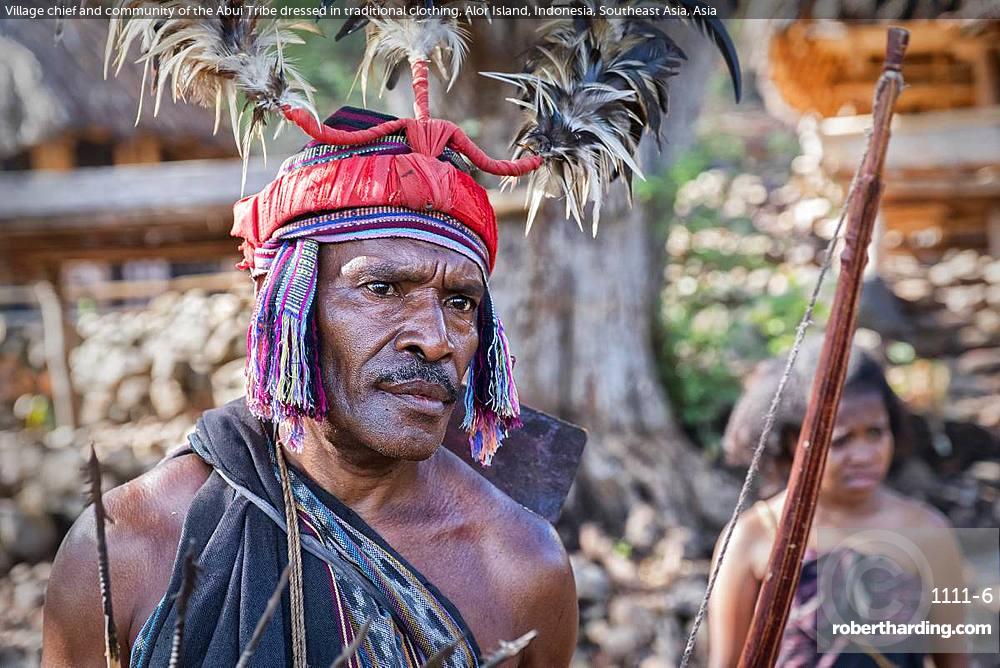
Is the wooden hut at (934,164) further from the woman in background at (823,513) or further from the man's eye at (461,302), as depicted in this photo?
the man's eye at (461,302)

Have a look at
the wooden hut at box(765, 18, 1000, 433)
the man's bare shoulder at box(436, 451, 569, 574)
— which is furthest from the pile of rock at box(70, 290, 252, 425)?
the man's bare shoulder at box(436, 451, 569, 574)

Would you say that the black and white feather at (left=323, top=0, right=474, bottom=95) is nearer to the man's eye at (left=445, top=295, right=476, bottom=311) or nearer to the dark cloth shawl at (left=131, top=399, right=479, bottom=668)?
the man's eye at (left=445, top=295, right=476, bottom=311)

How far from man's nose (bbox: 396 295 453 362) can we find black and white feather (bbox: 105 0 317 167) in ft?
1.50

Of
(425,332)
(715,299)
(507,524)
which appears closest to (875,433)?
(507,524)

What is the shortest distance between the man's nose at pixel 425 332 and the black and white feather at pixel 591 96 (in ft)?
1.08

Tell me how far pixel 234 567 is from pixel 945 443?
22.1 ft

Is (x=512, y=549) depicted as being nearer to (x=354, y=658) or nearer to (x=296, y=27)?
(x=354, y=658)

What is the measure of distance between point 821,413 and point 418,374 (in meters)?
0.94

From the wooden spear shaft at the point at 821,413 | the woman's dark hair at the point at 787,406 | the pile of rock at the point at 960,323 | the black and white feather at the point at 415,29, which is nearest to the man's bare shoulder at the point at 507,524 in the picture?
the wooden spear shaft at the point at 821,413

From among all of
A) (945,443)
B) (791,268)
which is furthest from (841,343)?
(791,268)

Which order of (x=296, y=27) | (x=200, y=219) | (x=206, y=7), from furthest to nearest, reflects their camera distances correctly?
(x=200, y=219), (x=296, y=27), (x=206, y=7)

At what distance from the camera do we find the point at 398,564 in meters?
2.09

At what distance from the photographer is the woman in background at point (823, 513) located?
315 cm

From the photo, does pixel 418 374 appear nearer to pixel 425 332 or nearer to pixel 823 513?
pixel 425 332
